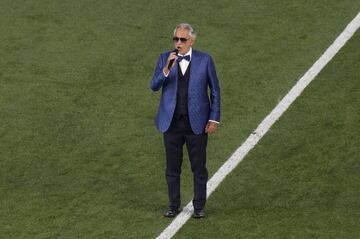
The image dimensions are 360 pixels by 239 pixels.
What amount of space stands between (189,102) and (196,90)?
0.49 feet

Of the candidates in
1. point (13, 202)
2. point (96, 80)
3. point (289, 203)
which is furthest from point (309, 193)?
point (96, 80)

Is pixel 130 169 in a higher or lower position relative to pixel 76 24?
lower

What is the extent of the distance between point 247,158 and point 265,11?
5.22 m

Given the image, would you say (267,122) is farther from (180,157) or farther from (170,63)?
(170,63)

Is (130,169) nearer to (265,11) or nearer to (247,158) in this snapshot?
(247,158)

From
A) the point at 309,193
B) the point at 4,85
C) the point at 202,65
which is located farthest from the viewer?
the point at 4,85

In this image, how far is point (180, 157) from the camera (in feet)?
44.9

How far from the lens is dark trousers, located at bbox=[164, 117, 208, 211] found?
13516 mm

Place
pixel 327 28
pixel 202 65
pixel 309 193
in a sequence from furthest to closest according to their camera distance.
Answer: pixel 327 28 → pixel 309 193 → pixel 202 65

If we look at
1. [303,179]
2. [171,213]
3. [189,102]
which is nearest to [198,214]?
[171,213]

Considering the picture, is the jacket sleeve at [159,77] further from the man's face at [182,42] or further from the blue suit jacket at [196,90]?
the man's face at [182,42]

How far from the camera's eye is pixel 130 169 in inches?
596

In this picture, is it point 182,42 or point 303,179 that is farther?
point 303,179

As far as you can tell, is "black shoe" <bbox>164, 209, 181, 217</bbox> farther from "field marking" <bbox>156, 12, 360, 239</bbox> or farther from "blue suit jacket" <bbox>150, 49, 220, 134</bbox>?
"blue suit jacket" <bbox>150, 49, 220, 134</bbox>
